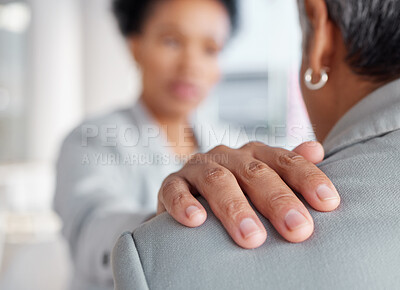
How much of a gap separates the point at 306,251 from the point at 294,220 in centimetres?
3

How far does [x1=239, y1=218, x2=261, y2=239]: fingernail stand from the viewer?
42 cm

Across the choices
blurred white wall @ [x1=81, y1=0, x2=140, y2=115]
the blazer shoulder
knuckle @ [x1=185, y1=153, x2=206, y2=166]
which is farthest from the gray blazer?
blurred white wall @ [x1=81, y1=0, x2=140, y2=115]

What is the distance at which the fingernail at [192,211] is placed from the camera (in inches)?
18.0

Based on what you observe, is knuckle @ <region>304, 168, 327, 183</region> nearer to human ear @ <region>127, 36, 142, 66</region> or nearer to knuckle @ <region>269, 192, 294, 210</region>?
knuckle @ <region>269, 192, 294, 210</region>

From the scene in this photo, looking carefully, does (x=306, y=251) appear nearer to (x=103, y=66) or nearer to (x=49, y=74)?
(x=49, y=74)

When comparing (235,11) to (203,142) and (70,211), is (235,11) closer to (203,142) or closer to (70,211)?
(203,142)

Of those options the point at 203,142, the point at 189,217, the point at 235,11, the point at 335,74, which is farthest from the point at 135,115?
the point at 189,217

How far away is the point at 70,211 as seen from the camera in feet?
3.75

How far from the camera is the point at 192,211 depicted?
0.46 metres

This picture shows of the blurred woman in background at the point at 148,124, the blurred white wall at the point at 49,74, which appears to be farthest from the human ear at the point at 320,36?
the blurred white wall at the point at 49,74

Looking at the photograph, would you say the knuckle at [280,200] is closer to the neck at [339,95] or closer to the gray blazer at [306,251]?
the gray blazer at [306,251]

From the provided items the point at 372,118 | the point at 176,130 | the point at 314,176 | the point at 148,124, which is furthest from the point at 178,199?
the point at 176,130

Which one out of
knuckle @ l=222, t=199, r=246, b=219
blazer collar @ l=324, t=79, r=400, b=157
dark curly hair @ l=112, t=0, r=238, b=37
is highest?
blazer collar @ l=324, t=79, r=400, b=157

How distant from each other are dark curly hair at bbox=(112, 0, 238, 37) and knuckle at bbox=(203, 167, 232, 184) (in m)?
1.14
